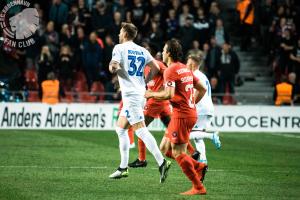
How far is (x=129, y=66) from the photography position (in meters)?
13.0

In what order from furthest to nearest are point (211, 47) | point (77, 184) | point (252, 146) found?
point (211, 47)
point (252, 146)
point (77, 184)

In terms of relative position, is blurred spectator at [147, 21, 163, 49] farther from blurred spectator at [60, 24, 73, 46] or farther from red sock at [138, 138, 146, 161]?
red sock at [138, 138, 146, 161]

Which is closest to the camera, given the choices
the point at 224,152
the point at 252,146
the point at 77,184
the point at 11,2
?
the point at 77,184

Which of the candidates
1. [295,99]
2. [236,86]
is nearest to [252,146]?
[295,99]

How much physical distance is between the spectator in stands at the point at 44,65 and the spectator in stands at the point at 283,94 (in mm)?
7350

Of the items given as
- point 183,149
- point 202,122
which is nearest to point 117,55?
point 183,149

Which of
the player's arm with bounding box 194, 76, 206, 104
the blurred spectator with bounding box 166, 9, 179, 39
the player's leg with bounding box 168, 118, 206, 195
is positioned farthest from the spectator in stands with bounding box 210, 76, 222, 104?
the player's leg with bounding box 168, 118, 206, 195

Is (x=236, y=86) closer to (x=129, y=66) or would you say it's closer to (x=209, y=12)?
(x=209, y=12)

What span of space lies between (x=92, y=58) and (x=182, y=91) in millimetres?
15185

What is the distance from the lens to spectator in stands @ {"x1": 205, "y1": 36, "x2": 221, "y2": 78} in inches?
1065

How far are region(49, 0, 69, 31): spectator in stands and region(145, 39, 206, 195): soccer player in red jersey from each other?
15.7 metres

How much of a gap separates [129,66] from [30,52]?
548 inches

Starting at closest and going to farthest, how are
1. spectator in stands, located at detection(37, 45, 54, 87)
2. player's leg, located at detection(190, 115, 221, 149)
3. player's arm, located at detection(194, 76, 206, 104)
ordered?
Result: player's arm, located at detection(194, 76, 206, 104) < player's leg, located at detection(190, 115, 221, 149) < spectator in stands, located at detection(37, 45, 54, 87)

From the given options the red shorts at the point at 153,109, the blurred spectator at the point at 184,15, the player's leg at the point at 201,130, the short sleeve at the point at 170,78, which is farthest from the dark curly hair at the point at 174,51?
the blurred spectator at the point at 184,15
